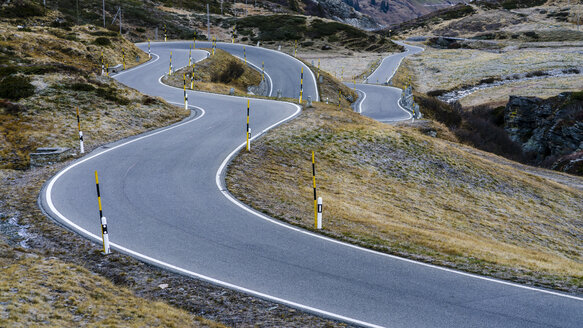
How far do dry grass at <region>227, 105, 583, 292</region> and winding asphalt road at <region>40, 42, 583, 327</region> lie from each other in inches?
33.1

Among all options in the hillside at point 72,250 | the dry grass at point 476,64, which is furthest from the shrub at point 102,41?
the dry grass at point 476,64

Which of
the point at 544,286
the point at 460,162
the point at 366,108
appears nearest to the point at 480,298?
the point at 544,286

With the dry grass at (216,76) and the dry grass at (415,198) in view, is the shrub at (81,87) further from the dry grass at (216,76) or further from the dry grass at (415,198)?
the dry grass at (216,76)

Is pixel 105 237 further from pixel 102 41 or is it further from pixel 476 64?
pixel 476 64

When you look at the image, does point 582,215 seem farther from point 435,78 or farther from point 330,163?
point 435,78

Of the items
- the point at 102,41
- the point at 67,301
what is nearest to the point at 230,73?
the point at 102,41

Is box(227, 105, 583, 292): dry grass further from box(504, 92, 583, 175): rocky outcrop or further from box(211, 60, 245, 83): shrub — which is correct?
box(211, 60, 245, 83): shrub

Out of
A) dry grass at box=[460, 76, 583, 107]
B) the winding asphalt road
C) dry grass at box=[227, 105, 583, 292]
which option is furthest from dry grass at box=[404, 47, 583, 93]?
the winding asphalt road

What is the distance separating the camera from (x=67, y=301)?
7.40 metres

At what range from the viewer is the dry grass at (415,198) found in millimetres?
11734

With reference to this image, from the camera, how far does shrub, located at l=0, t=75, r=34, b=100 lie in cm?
2113

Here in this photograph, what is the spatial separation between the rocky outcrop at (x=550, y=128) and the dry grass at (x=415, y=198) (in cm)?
1485

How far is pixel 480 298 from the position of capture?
8664 mm

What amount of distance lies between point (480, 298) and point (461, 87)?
5783 cm
